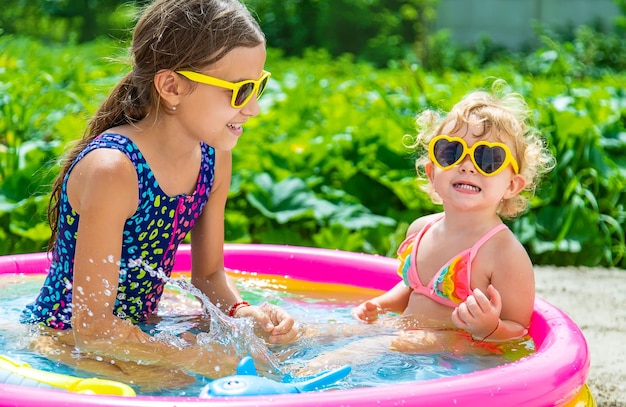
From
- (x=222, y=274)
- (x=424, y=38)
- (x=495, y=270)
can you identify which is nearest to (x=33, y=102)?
(x=222, y=274)

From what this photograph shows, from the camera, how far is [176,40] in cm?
232

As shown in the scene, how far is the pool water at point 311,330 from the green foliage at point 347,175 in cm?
94

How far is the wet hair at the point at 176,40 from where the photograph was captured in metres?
2.32

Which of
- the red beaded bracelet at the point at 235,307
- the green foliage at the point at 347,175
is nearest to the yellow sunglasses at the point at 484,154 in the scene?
the red beaded bracelet at the point at 235,307

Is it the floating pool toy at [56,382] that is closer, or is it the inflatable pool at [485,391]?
the inflatable pool at [485,391]

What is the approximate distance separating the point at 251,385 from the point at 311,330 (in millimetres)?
747

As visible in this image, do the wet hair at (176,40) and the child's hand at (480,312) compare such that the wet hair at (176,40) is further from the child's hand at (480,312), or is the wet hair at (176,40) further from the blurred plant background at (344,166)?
the blurred plant background at (344,166)

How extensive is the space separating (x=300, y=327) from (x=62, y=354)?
→ 653 mm

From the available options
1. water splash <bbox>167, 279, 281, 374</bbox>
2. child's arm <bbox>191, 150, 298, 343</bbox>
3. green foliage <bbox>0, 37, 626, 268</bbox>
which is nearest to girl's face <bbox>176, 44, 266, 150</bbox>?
child's arm <bbox>191, 150, 298, 343</bbox>

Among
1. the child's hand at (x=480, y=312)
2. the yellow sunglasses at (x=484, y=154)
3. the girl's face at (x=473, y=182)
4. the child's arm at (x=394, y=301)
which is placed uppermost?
the yellow sunglasses at (x=484, y=154)

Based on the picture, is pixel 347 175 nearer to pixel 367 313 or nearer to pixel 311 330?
pixel 367 313

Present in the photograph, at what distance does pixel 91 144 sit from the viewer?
234 cm

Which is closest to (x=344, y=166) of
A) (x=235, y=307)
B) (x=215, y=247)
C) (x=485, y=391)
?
(x=215, y=247)

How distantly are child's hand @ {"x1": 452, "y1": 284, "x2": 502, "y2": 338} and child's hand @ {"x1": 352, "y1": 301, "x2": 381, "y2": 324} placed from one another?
39 cm
